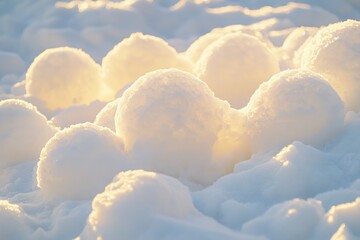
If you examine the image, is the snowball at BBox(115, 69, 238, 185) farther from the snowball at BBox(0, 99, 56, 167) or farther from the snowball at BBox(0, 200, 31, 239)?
the snowball at BBox(0, 99, 56, 167)

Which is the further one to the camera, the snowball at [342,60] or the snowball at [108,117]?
the snowball at [108,117]

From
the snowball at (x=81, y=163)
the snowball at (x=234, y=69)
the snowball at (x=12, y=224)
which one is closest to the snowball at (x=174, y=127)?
the snowball at (x=81, y=163)

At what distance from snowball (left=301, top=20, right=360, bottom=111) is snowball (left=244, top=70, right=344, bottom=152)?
41 centimetres

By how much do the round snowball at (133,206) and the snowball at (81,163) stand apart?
21.6 inches

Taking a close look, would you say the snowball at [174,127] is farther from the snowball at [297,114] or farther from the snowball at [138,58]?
the snowball at [138,58]

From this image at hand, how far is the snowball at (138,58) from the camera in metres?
4.93

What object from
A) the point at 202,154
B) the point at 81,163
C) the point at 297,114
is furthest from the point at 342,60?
the point at 81,163

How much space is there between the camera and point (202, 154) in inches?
118

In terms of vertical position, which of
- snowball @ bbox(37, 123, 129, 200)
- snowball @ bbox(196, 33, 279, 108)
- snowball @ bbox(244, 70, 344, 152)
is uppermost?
snowball @ bbox(196, 33, 279, 108)

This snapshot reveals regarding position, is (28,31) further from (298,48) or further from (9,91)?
(298,48)

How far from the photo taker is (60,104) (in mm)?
A: 5262

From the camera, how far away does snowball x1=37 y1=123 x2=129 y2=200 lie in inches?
112

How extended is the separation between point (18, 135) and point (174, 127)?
1380 millimetres

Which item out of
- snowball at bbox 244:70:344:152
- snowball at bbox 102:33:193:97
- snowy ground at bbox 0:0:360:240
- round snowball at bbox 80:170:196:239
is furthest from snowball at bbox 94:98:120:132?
round snowball at bbox 80:170:196:239
